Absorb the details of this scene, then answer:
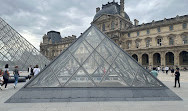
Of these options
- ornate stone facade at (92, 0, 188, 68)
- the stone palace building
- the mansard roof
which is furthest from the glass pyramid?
the mansard roof

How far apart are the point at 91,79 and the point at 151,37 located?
37250 mm

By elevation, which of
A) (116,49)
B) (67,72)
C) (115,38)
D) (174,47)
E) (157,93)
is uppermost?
(115,38)

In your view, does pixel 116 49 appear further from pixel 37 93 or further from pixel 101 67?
pixel 37 93

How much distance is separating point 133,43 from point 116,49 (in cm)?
3694

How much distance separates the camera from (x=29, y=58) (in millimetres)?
19391

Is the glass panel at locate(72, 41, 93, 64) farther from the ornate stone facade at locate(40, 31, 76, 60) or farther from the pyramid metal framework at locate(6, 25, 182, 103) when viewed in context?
the ornate stone facade at locate(40, 31, 76, 60)

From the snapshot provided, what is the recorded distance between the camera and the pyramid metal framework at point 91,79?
567 centimetres

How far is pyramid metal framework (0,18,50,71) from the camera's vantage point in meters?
15.8

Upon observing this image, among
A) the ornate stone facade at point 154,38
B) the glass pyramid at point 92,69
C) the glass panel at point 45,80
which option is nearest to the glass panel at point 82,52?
the glass pyramid at point 92,69

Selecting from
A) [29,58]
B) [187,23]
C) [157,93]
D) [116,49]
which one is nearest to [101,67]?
[116,49]

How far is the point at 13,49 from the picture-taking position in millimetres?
17250

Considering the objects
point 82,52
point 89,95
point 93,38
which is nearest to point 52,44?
point 93,38

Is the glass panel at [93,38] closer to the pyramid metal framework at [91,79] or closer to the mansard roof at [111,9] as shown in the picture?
the pyramid metal framework at [91,79]

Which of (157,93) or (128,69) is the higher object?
(128,69)
